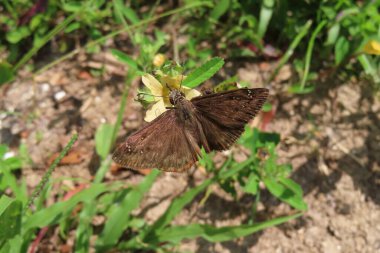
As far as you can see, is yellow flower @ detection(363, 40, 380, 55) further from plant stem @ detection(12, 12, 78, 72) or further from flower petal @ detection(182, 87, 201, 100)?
plant stem @ detection(12, 12, 78, 72)

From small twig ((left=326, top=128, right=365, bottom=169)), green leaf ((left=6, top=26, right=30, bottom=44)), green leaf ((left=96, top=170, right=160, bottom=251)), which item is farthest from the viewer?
green leaf ((left=6, top=26, right=30, bottom=44))

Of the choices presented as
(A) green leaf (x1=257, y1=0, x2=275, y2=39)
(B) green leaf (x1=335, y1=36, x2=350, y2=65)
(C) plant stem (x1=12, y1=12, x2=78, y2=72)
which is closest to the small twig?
(B) green leaf (x1=335, y1=36, x2=350, y2=65)

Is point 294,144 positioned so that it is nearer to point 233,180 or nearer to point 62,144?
point 233,180

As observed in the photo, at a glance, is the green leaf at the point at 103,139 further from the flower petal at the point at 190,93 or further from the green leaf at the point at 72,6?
the flower petal at the point at 190,93

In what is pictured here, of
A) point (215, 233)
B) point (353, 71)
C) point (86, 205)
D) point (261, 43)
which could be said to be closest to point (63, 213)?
point (86, 205)

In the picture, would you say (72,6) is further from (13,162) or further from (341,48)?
(341,48)
